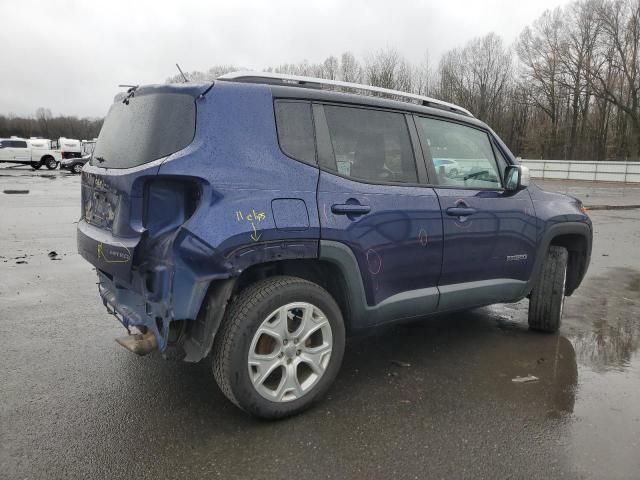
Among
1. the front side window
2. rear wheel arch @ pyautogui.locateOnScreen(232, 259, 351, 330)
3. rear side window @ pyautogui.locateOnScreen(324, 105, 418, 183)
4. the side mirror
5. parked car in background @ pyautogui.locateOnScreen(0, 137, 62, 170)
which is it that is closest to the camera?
rear wheel arch @ pyautogui.locateOnScreen(232, 259, 351, 330)

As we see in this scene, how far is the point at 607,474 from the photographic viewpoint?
2.66 meters

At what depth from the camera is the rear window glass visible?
113 inches

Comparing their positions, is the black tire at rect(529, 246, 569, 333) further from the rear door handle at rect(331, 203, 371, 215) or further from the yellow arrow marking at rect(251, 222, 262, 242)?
the yellow arrow marking at rect(251, 222, 262, 242)

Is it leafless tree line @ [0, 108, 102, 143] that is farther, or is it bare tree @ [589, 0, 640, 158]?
leafless tree line @ [0, 108, 102, 143]

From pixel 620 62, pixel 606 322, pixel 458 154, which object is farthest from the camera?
pixel 620 62

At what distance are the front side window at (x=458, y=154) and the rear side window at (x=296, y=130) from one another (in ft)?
3.23

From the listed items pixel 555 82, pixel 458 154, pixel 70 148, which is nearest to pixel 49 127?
pixel 70 148

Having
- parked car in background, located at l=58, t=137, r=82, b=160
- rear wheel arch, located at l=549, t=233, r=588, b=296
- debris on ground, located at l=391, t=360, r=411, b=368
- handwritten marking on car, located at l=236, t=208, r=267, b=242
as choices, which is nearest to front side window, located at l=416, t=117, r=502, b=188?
rear wheel arch, located at l=549, t=233, r=588, b=296

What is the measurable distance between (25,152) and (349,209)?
40.8 meters

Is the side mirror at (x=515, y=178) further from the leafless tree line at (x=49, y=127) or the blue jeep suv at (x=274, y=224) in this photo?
the leafless tree line at (x=49, y=127)

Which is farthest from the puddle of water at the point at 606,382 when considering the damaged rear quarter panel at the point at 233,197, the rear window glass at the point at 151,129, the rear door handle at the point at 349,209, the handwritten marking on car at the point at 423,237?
the rear window glass at the point at 151,129

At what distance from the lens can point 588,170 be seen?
129 feet

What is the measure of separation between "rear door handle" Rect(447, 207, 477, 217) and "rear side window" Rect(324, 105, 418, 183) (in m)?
0.34

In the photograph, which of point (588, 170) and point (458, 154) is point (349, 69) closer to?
point (588, 170)
